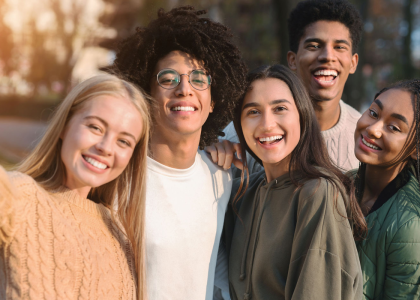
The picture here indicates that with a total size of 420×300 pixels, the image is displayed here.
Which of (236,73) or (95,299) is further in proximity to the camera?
(236,73)

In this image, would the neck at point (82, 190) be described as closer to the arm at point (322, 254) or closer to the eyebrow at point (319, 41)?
the arm at point (322, 254)

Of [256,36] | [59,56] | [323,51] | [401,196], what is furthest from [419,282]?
[59,56]

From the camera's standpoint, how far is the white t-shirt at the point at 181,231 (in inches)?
110

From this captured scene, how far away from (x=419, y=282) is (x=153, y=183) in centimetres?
181

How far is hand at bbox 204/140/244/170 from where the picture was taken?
3338 millimetres

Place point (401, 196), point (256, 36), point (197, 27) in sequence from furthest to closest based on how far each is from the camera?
point (256, 36) < point (197, 27) < point (401, 196)

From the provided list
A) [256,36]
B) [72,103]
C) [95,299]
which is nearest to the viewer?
[95,299]

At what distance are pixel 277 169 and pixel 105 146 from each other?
125cm

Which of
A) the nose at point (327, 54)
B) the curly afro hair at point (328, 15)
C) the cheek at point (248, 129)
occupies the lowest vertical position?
the cheek at point (248, 129)

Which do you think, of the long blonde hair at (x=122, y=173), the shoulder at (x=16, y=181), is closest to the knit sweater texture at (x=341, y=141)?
the long blonde hair at (x=122, y=173)

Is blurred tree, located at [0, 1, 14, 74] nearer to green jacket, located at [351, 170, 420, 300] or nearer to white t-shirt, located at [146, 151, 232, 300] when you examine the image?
white t-shirt, located at [146, 151, 232, 300]

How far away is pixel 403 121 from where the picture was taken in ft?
9.29

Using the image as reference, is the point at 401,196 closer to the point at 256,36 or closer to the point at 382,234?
the point at 382,234

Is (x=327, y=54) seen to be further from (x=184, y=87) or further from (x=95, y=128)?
(x=95, y=128)
